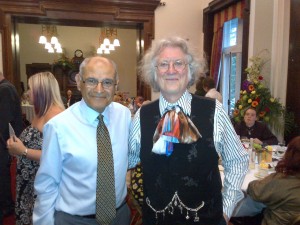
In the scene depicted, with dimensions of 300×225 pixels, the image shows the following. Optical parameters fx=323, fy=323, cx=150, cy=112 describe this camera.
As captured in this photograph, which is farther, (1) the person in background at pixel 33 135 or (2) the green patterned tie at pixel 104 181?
(1) the person in background at pixel 33 135

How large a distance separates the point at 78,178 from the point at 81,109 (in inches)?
13.2

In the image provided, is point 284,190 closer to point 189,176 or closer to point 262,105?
point 189,176

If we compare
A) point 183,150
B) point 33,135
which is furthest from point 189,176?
point 33,135

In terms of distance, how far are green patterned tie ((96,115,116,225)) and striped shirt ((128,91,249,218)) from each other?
155mm

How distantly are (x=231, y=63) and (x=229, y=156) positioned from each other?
5.62 meters

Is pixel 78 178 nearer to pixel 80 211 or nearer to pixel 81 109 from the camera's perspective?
pixel 80 211

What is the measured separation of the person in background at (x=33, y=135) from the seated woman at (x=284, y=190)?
1556mm

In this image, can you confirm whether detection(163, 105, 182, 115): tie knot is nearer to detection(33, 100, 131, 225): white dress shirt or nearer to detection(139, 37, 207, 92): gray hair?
detection(139, 37, 207, 92): gray hair

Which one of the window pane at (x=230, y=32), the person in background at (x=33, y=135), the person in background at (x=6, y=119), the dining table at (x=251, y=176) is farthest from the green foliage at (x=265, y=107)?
the person in background at (x=33, y=135)

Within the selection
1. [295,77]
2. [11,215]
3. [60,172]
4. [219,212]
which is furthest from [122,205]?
[295,77]

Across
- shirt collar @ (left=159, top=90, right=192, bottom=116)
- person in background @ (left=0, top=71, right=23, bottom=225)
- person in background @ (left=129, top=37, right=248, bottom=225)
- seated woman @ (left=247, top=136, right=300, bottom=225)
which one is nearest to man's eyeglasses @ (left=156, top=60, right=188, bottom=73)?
person in background @ (left=129, top=37, right=248, bottom=225)

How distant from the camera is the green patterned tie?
1.53 m

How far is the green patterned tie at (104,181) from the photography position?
5.03 ft

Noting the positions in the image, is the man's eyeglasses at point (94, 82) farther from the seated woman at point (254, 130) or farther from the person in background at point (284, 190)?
the seated woman at point (254, 130)
